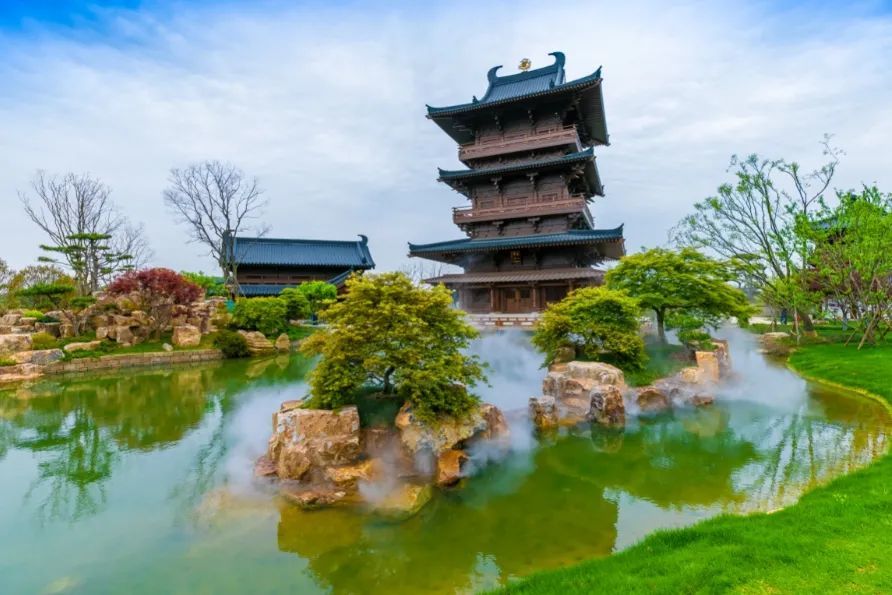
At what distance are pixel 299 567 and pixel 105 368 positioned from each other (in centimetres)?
1937

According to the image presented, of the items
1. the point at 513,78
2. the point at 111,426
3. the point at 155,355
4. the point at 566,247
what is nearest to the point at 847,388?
the point at 566,247

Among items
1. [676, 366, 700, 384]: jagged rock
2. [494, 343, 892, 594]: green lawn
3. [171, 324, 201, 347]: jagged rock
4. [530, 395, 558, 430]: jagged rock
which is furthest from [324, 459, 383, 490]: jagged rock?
[171, 324, 201, 347]: jagged rock

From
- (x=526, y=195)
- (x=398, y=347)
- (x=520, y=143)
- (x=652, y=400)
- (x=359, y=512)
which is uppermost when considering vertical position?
(x=520, y=143)

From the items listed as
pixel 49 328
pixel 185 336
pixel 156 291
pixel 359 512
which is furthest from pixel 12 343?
pixel 359 512

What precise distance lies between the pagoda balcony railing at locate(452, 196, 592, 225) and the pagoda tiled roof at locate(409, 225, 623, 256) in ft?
3.77

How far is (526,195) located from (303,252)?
853 inches

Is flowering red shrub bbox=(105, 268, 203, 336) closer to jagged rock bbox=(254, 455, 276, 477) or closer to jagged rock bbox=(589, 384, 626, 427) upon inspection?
jagged rock bbox=(254, 455, 276, 477)

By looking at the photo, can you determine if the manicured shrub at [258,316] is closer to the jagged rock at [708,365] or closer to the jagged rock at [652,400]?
the jagged rock at [652,400]

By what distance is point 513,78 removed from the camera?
88.4ft

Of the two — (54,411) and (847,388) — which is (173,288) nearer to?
(54,411)

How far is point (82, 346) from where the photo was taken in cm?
1931

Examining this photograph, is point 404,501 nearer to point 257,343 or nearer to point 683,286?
point 683,286

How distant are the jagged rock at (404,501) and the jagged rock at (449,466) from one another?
0.36 metres

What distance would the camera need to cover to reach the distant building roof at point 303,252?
35.4m
